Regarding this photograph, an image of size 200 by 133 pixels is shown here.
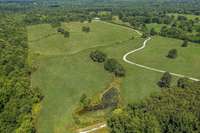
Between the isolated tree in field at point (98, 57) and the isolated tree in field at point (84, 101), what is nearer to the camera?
the isolated tree in field at point (84, 101)

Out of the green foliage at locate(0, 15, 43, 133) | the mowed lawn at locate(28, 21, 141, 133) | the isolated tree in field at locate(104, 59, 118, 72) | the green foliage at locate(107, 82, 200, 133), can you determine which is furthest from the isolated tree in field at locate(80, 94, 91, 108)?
the isolated tree in field at locate(104, 59, 118, 72)

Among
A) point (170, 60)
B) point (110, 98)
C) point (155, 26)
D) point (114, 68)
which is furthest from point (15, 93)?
point (155, 26)

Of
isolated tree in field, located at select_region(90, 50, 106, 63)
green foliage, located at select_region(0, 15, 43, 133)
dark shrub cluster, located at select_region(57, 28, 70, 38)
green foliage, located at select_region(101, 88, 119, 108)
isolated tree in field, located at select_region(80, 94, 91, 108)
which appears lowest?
green foliage, located at select_region(101, 88, 119, 108)

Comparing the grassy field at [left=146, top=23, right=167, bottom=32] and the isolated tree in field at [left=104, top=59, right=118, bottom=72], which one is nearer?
the isolated tree in field at [left=104, top=59, right=118, bottom=72]

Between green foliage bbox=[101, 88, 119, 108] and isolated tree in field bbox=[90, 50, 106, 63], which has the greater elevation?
isolated tree in field bbox=[90, 50, 106, 63]

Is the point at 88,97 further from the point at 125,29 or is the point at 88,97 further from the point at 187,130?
the point at 125,29

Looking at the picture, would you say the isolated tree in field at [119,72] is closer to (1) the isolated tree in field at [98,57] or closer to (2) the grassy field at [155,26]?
(1) the isolated tree in field at [98,57]

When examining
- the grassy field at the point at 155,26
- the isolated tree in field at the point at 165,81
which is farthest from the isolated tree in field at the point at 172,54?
the grassy field at the point at 155,26

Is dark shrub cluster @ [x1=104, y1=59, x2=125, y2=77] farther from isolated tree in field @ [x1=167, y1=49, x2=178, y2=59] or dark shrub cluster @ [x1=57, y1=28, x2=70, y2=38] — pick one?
dark shrub cluster @ [x1=57, y1=28, x2=70, y2=38]
